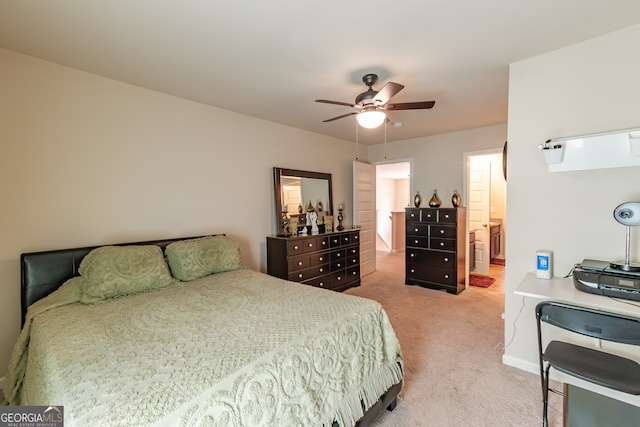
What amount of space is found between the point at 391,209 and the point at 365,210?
315 centimetres

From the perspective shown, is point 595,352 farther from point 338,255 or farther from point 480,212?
point 480,212

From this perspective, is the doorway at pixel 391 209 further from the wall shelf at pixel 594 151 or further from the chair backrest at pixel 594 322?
the chair backrest at pixel 594 322

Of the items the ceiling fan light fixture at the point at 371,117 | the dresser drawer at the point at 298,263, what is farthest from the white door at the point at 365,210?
the ceiling fan light fixture at the point at 371,117

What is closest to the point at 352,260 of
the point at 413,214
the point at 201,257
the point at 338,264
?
the point at 338,264

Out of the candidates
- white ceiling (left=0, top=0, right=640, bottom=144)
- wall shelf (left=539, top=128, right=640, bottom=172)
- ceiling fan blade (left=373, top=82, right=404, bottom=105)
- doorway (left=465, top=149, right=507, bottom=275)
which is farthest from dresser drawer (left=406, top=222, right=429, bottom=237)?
ceiling fan blade (left=373, top=82, right=404, bottom=105)

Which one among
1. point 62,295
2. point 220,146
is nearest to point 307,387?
point 62,295

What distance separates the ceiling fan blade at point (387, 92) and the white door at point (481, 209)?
3.54 m

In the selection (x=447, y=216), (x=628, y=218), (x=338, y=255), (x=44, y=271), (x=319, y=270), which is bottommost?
(x=319, y=270)

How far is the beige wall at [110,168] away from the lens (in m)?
2.10

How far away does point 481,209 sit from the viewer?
5145 mm

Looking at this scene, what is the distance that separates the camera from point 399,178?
27.1 feet

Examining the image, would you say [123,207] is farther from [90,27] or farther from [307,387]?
[307,387]

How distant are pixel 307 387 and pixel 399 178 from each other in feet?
24.9

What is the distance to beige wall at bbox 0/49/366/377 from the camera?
2.10m
